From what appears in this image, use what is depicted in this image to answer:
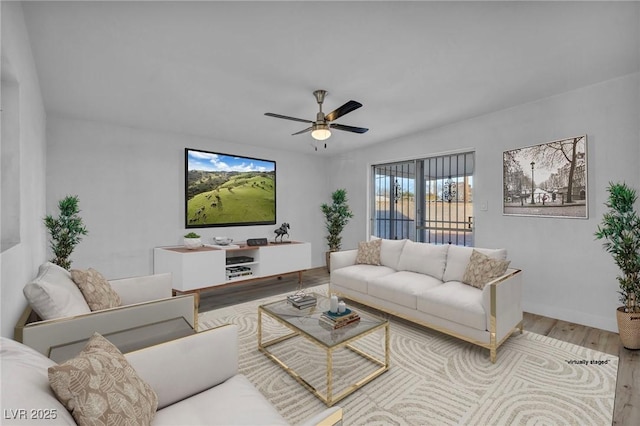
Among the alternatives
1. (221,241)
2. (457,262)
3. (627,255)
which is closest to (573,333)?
(627,255)

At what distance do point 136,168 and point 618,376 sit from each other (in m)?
5.68

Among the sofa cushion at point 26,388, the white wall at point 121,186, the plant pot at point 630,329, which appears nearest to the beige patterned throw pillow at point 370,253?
the white wall at point 121,186

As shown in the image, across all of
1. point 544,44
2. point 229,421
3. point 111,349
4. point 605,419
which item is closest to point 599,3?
point 544,44

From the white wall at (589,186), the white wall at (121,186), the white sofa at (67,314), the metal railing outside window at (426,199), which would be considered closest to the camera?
the white sofa at (67,314)

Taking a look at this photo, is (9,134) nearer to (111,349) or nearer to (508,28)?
(111,349)

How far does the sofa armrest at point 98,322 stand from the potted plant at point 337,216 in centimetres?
399

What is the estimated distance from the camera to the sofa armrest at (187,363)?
132 centimetres

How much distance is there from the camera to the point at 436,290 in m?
2.99

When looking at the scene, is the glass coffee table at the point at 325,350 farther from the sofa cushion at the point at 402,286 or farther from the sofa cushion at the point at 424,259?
the sofa cushion at the point at 424,259

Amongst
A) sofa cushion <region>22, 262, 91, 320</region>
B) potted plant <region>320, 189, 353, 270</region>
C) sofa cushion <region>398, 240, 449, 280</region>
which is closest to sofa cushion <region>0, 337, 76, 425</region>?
sofa cushion <region>22, 262, 91, 320</region>

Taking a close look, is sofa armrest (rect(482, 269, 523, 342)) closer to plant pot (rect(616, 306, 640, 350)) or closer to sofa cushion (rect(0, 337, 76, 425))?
plant pot (rect(616, 306, 640, 350))

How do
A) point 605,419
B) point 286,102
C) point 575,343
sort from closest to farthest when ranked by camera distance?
point 605,419 → point 575,343 → point 286,102

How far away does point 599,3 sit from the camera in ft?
6.22

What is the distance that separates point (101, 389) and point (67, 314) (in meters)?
1.13
